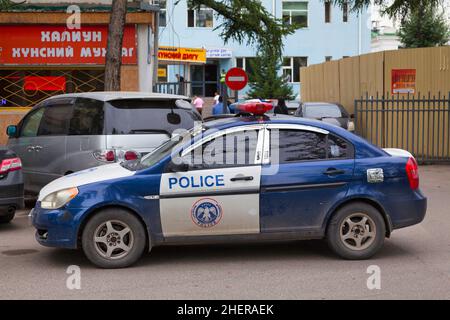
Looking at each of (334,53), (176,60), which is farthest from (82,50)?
(334,53)

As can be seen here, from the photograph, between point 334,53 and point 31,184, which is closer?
point 31,184

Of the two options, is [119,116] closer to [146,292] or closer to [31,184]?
[31,184]

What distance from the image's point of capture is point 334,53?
150 feet

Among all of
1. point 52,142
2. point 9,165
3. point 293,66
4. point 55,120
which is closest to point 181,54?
point 293,66

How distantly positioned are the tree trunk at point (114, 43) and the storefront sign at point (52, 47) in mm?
3384

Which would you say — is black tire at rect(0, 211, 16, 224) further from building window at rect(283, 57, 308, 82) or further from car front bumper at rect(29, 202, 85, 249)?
building window at rect(283, 57, 308, 82)

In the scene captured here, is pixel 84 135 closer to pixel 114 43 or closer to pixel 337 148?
pixel 337 148

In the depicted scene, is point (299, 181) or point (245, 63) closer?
point (299, 181)

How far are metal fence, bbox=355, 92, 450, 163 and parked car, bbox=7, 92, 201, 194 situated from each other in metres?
9.20

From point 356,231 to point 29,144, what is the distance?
5.90 m

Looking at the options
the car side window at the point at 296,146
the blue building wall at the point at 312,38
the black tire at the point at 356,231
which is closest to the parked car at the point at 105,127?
the car side window at the point at 296,146

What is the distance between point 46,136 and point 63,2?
27.8ft

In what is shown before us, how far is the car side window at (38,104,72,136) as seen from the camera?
10898 mm

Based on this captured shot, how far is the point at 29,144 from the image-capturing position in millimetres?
11586
